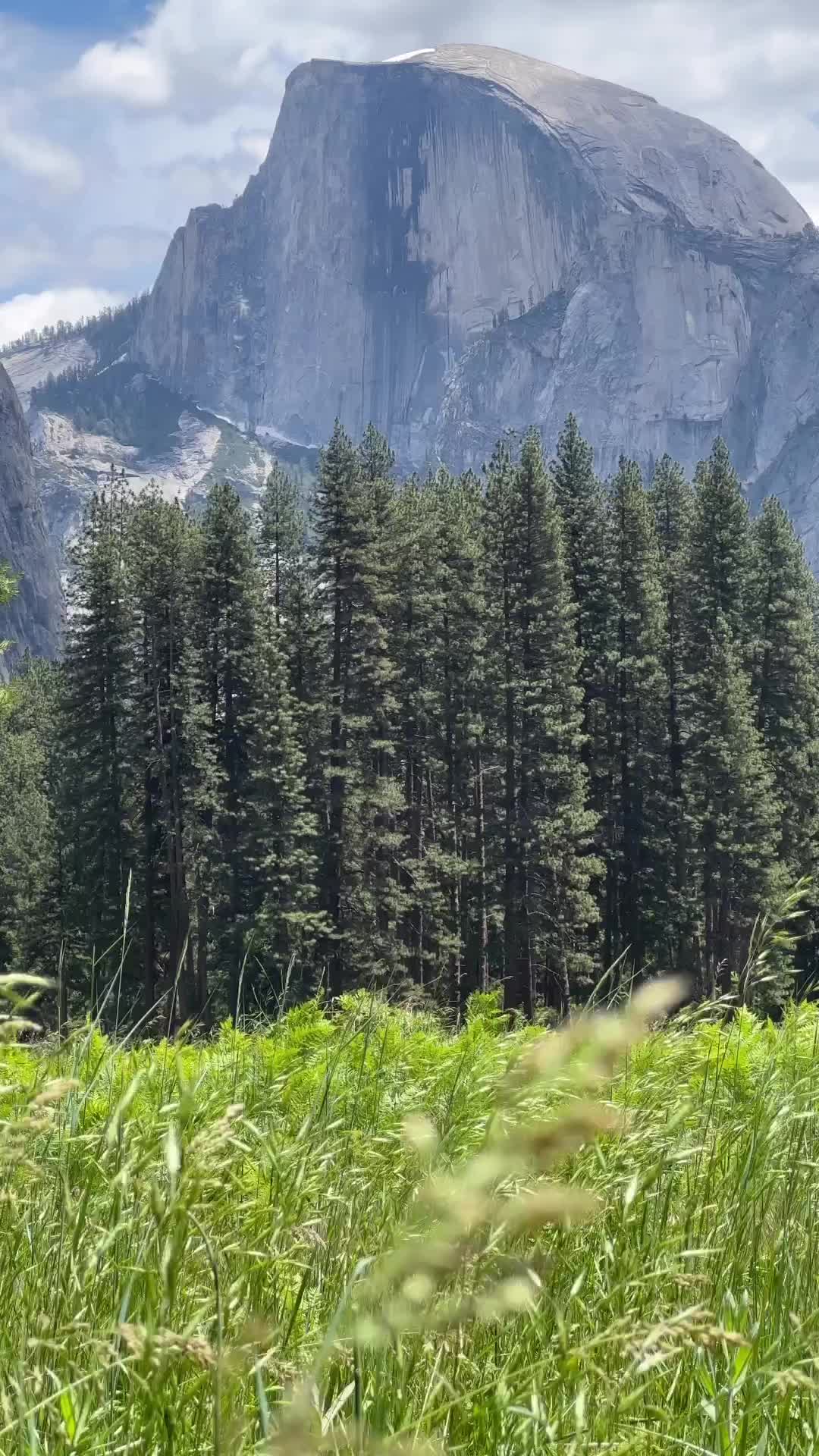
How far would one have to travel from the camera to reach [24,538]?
168 meters

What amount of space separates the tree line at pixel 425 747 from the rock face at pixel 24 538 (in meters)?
131

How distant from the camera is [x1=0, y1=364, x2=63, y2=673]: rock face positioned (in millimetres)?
162250

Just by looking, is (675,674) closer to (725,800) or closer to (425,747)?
(725,800)

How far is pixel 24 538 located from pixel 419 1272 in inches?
6991

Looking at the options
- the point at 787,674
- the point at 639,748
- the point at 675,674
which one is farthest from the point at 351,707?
the point at 787,674

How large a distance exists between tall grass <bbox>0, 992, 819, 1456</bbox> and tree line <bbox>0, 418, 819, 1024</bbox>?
87.4ft

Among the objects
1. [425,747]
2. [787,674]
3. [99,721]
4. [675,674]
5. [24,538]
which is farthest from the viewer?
[24,538]

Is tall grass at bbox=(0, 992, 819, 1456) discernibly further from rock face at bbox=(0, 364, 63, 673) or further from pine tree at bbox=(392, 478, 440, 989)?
rock face at bbox=(0, 364, 63, 673)

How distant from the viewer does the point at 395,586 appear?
3538cm

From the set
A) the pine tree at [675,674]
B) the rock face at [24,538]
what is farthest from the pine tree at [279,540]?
the rock face at [24,538]

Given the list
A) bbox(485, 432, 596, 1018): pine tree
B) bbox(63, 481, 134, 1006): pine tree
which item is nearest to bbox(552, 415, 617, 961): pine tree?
bbox(485, 432, 596, 1018): pine tree

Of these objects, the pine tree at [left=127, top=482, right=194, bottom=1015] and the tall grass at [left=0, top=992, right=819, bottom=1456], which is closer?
the tall grass at [left=0, top=992, right=819, bottom=1456]

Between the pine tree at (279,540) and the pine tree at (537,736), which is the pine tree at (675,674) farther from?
the pine tree at (279,540)

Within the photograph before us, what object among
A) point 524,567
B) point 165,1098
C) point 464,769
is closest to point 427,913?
point 464,769
